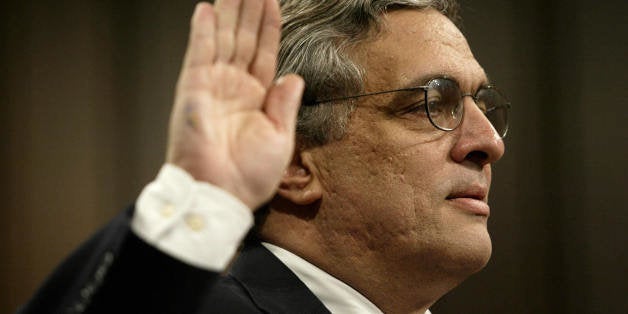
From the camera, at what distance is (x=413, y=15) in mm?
1582

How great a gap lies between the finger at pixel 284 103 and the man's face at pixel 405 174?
463 mm

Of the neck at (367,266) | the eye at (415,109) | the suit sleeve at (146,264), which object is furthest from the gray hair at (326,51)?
the suit sleeve at (146,264)

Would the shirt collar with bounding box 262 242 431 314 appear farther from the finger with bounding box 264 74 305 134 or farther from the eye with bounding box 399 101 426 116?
the finger with bounding box 264 74 305 134

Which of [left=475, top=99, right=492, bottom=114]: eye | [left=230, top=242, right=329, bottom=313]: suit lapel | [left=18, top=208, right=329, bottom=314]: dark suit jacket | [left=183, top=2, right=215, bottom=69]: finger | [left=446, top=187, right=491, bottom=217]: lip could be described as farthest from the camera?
[left=475, top=99, right=492, bottom=114]: eye

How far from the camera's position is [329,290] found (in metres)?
1.43

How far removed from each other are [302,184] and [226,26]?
554 mm

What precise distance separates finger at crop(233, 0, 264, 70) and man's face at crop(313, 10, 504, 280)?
0.49 m

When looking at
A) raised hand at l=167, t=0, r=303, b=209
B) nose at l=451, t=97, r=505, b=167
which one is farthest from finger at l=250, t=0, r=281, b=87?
nose at l=451, t=97, r=505, b=167

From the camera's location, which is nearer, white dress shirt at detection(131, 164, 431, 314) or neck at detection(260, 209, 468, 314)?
white dress shirt at detection(131, 164, 431, 314)

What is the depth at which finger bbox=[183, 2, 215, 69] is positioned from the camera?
3.13ft

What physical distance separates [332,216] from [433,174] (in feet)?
0.77

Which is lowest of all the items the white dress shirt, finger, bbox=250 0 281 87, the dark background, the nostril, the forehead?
the dark background

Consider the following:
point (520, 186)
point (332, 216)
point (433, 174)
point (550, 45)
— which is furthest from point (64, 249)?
point (550, 45)

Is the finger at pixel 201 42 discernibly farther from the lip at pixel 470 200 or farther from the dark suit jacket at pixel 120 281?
the lip at pixel 470 200
